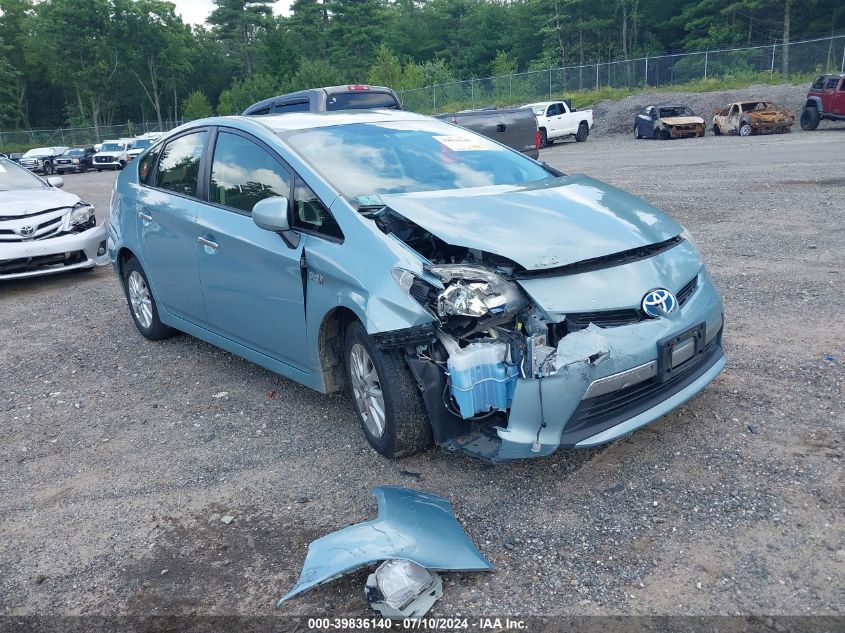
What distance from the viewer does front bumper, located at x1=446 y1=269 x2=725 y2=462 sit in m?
3.33

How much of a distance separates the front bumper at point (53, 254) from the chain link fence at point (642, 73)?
33.2 m

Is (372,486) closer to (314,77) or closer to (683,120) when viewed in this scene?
(683,120)

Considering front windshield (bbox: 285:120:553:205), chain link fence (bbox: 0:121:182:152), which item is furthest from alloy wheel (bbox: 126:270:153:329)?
chain link fence (bbox: 0:121:182:152)

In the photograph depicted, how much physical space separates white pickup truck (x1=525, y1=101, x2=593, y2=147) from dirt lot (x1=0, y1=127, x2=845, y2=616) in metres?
26.4

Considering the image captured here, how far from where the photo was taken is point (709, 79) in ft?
120

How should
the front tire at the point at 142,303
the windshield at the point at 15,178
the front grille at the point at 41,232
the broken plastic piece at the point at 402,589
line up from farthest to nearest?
the windshield at the point at 15,178
the front grille at the point at 41,232
the front tire at the point at 142,303
the broken plastic piece at the point at 402,589

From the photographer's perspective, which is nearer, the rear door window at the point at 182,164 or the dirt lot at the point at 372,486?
the dirt lot at the point at 372,486

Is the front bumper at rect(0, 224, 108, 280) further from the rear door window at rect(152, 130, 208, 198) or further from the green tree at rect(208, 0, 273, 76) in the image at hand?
Answer: the green tree at rect(208, 0, 273, 76)

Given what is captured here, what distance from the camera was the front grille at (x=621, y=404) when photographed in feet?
11.2

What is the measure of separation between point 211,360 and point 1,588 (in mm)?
2797

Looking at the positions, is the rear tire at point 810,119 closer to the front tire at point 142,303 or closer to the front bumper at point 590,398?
the front tire at point 142,303

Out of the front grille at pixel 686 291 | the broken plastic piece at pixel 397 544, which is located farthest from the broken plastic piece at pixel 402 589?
the front grille at pixel 686 291

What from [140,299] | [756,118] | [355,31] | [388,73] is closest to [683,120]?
[756,118]

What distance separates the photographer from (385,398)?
3723mm
